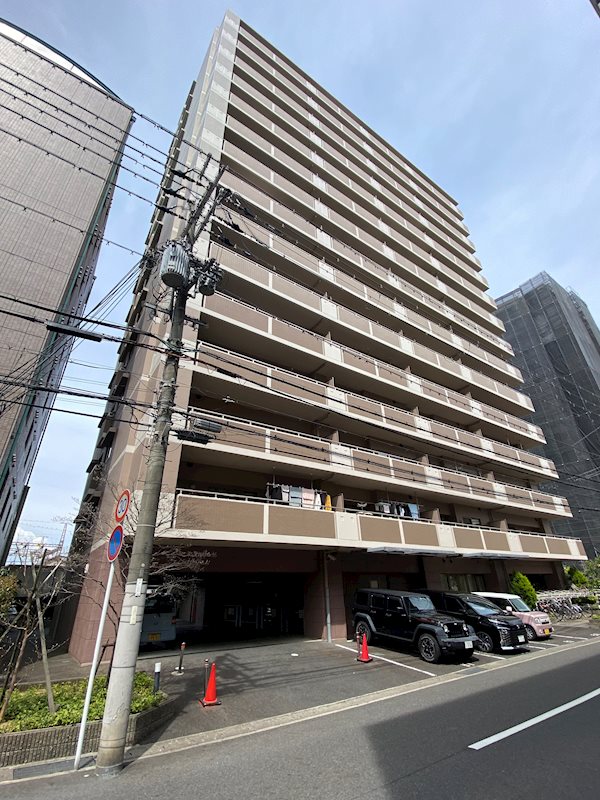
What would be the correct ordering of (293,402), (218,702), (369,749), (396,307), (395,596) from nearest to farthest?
1. (369,749)
2. (218,702)
3. (395,596)
4. (293,402)
5. (396,307)

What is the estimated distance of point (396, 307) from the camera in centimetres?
2411

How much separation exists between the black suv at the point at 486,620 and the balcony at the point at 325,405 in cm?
745

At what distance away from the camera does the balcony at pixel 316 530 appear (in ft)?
37.3

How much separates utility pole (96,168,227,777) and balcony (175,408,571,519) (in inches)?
165

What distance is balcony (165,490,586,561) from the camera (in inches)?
447

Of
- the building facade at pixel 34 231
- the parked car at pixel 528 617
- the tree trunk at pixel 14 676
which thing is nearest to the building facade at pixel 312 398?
the parked car at pixel 528 617

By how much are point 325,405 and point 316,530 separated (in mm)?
5249

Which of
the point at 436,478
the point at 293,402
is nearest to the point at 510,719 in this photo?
the point at 293,402

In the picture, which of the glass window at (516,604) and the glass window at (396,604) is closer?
the glass window at (396,604)

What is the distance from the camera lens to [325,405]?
16297mm

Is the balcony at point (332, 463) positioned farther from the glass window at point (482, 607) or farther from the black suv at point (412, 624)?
the glass window at point (482, 607)

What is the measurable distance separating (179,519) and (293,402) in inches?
268

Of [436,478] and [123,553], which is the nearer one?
[123,553]

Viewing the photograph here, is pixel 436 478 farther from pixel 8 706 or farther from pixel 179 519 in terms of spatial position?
pixel 8 706
